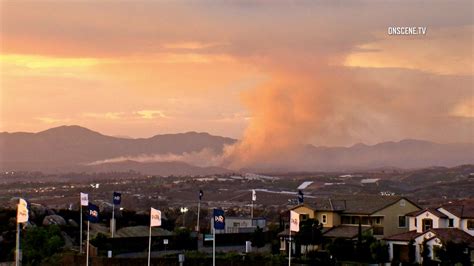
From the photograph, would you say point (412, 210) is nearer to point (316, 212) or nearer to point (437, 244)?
point (316, 212)

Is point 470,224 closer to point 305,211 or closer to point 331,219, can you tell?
point 331,219

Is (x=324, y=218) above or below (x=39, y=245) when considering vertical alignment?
above

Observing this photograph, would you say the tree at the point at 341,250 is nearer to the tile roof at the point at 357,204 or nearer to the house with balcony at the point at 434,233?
the house with balcony at the point at 434,233

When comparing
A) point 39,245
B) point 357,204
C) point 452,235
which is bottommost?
point 39,245

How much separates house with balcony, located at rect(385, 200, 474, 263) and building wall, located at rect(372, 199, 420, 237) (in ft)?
4.04

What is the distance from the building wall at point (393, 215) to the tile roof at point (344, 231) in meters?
1.27

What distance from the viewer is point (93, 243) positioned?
2566 inches

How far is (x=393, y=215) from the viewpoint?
70.2 metres

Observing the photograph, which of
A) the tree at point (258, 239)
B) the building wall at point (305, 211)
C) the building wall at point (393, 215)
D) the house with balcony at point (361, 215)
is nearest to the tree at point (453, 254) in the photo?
the house with balcony at point (361, 215)

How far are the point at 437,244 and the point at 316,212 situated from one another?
13.6m

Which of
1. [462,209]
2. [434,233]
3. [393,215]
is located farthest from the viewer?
[393,215]

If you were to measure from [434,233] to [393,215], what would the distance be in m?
9.95

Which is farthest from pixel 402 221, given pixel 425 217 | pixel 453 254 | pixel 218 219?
pixel 218 219

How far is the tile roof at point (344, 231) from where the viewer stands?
219 ft
